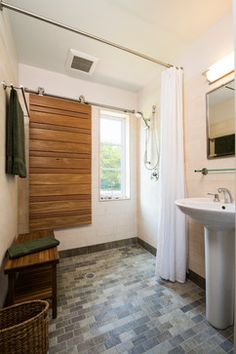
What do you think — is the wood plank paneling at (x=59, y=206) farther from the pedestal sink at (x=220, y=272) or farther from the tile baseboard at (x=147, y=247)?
the pedestal sink at (x=220, y=272)

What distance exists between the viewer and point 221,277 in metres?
1.28

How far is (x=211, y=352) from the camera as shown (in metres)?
1.11

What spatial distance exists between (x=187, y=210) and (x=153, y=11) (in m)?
1.67

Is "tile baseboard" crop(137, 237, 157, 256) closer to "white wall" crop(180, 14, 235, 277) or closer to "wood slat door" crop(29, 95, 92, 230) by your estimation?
"white wall" crop(180, 14, 235, 277)

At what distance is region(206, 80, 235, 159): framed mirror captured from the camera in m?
1.49

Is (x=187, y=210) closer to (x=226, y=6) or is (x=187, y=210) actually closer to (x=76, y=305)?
(x=76, y=305)

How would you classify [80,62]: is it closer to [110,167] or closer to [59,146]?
[59,146]

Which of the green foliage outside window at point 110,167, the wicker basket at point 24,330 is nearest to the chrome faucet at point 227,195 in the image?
the wicker basket at point 24,330

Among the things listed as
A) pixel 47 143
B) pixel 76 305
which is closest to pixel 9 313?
pixel 76 305

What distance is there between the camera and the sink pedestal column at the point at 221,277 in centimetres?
127

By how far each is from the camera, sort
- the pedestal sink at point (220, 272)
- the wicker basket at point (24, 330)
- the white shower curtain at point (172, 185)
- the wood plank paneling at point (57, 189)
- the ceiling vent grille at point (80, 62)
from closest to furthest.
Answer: the wicker basket at point (24, 330) < the pedestal sink at point (220, 272) < the white shower curtain at point (172, 185) < the ceiling vent grille at point (80, 62) < the wood plank paneling at point (57, 189)

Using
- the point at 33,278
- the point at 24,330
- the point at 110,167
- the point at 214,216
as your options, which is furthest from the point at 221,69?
the point at 33,278

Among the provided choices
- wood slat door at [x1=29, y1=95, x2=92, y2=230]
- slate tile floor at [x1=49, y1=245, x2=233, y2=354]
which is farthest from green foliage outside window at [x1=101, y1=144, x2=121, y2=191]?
slate tile floor at [x1=49, y1=245, x2=233, y2=354]

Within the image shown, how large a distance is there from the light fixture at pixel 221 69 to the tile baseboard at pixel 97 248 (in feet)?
7.76
